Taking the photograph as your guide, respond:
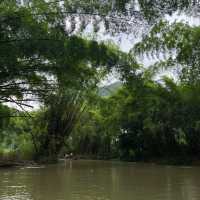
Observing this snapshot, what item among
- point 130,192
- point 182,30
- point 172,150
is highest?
point 182,30

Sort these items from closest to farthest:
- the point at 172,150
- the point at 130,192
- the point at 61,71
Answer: the point at 61,71 → the point at 130,192 → the point at 172,150

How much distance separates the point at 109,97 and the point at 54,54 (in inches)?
693

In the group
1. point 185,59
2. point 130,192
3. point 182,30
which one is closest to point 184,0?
point 185,59

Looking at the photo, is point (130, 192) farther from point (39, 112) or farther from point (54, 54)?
point (39, 112)

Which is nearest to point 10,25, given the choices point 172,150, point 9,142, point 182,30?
point 182,30

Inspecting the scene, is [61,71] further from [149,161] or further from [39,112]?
[149,161]

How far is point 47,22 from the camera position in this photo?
6.08 meters

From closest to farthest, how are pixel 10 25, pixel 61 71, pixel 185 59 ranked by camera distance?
pixel 10 25 < pixel 61 71 < pixel 185 59

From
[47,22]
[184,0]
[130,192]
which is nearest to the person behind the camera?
[184,0]

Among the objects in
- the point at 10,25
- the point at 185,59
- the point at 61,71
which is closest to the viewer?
the point at 10,25

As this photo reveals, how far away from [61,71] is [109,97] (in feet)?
53.0

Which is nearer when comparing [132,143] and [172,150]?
[172,150]

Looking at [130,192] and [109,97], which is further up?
[109,97]

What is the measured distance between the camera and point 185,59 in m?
8.41
